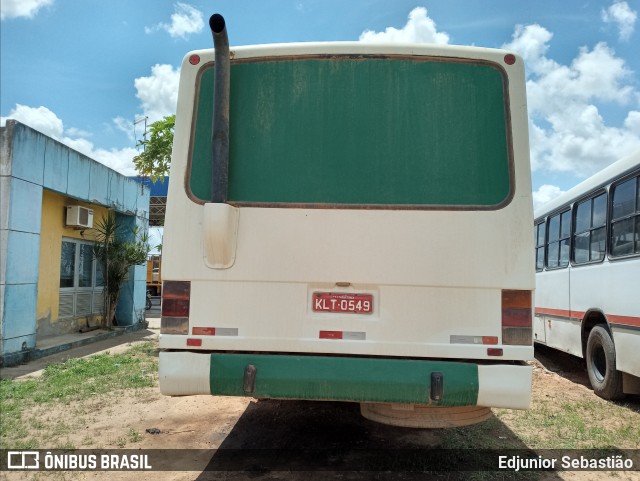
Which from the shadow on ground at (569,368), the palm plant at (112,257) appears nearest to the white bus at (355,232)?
the shadow on ground at (569,368)

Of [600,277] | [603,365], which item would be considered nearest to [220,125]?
[600,277]

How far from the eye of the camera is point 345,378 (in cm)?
368

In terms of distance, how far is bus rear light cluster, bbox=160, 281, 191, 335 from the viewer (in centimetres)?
386

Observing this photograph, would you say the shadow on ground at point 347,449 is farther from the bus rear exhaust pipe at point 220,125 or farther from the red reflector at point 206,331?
the bus rear exhaust pipe at point 220,125

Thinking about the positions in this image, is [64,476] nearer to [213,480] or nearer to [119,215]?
[213,480]

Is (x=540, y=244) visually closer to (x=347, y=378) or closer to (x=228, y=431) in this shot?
(x=228, y=431)

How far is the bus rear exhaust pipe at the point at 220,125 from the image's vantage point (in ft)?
12.5

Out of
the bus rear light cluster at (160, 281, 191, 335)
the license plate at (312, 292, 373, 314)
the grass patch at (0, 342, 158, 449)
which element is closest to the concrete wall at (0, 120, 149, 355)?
the grass patch at (0, 342, 158, 449)

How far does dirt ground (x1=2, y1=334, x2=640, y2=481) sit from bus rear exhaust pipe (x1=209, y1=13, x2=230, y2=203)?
2349mm

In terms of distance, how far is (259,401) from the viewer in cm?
660

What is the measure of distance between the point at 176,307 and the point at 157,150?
7.06 meters

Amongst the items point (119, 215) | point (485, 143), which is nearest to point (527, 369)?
point (485, 143)

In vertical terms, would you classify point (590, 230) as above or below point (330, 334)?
above

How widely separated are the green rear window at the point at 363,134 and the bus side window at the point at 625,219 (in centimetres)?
329
